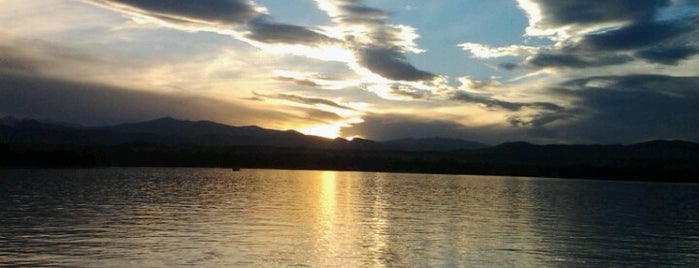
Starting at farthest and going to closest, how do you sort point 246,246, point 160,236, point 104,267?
point 160,236, point 246,246, point 104,267

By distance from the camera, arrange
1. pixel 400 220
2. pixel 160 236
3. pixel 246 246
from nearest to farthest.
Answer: pixel 246 246 < pixel 160 236 < pixel 400 220

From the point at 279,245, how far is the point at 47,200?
3103 centimetres

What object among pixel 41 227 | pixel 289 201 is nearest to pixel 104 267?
pixel 41 227

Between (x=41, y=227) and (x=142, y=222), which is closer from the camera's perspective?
(x=41, y=227)

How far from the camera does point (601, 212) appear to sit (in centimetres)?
6531

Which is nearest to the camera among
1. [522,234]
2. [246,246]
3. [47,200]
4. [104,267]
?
[104,267]

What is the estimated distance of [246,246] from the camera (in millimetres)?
32562

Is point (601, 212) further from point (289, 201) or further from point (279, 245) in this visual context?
point (279, 245)

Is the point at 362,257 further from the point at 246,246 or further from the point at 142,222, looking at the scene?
the point at 142,222

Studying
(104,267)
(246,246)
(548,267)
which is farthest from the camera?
(246,246)

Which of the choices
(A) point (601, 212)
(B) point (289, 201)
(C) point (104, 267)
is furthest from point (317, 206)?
(C) point (104, 267)

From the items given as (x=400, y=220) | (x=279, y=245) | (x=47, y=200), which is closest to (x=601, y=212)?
(x=400, y=220)

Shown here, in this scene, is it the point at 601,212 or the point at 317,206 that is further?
the point at 601,212

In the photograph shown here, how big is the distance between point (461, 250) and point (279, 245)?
8.34 metres
